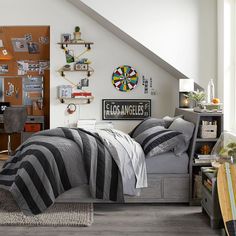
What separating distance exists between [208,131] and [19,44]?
404cm

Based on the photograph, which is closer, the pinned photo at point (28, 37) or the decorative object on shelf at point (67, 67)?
the decorative object on shelf at point (67, 67)

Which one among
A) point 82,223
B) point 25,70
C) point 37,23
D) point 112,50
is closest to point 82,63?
point 112,50

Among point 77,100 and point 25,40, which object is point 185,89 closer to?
point 77,100

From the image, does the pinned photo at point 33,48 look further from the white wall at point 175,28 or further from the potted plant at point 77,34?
the white wall at point 175,28

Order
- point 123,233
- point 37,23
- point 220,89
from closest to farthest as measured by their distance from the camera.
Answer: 1. point 123,233
2. point 220,89
3. point 37,23

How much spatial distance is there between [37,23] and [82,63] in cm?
89

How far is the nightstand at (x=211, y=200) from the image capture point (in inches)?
117

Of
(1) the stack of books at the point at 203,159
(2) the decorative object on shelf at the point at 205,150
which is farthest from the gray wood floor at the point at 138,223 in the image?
(2) the decorative object on shelf at the point at 205,150

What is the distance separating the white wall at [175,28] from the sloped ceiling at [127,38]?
9 cm

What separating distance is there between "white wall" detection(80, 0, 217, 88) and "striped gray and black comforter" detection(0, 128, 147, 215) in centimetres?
210

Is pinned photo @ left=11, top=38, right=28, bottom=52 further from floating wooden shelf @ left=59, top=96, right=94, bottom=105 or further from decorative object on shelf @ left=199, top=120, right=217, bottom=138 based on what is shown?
decorative object on shelf @ left=199, top=120, right=217, bottom=138

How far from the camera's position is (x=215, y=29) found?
5223 mm

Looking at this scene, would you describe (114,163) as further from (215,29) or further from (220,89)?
(215,29)

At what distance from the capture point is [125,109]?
599 centimetres
